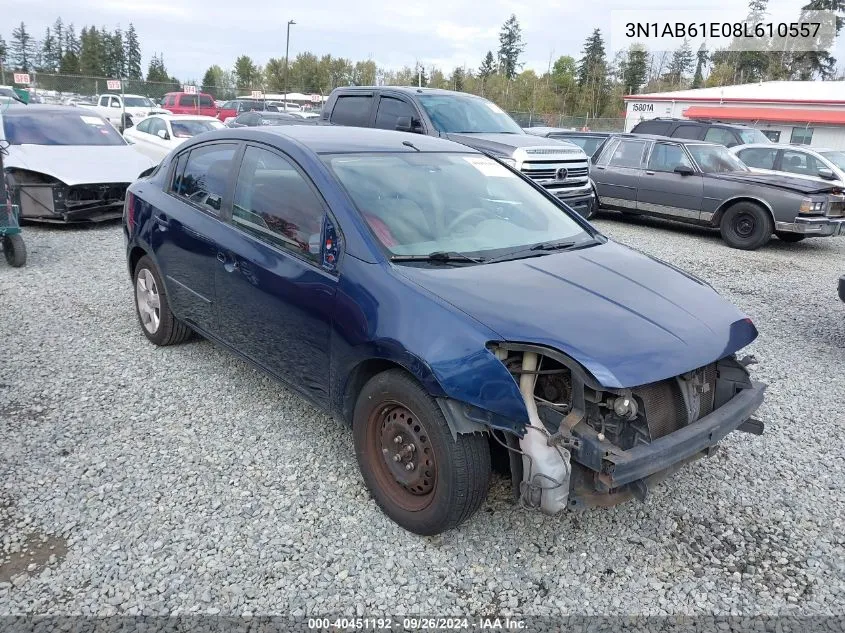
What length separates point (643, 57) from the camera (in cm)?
6469

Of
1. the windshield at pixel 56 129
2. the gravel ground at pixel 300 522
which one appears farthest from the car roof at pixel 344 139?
the windshield at pixel 56 129

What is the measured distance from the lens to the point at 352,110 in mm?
10242

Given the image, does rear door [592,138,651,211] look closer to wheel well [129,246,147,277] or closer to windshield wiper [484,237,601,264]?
windshield wiper [484,237,601,264]

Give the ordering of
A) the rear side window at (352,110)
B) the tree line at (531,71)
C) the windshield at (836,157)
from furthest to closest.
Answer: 1. the tree line at (531,71)
2. the windshield at (836,157)
3. the rear side window at (352,110)

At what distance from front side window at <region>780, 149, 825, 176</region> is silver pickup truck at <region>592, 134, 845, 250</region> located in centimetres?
149

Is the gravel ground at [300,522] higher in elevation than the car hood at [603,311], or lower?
lower

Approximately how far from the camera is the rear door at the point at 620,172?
458 inches

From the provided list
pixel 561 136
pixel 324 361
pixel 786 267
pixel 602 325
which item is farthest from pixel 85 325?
pixel 561 136

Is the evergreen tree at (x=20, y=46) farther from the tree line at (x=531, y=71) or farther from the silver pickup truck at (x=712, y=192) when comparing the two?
the silver pickup truck at (x=712, y=192)

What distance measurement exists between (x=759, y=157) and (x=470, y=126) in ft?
20.0

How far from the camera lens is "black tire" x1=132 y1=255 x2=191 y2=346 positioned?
484 cm

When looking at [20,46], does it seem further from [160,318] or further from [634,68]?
[160,318]

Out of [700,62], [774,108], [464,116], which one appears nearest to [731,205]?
[464,116]

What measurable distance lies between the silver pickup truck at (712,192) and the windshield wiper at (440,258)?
27.9 feet
